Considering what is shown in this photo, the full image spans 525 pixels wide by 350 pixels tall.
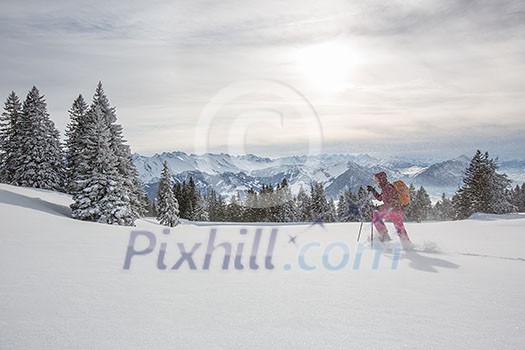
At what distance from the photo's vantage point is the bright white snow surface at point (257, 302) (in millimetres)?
3370

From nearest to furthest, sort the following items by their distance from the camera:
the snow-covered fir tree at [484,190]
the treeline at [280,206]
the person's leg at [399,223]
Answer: the person's leg at [399,223], the snow-covered fir tree at [484,190], the treeline at [280,206]

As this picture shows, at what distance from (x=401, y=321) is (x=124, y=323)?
3.21 m

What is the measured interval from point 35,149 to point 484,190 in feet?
170

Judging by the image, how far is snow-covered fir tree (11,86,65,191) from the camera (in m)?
35.1

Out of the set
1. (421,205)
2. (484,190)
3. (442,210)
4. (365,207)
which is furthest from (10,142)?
(442,210)

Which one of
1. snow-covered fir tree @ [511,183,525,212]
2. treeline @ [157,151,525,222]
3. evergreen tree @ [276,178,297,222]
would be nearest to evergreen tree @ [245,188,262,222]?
treeline @ [157,151,525,222]

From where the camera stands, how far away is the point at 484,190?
39031 mm

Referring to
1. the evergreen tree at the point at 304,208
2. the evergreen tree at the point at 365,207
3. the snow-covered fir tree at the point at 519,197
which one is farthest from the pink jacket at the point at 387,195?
the snow-covered fir tree at the point at 519,197

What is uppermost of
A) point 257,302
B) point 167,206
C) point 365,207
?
point 365,207

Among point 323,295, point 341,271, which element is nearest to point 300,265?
point 341,271

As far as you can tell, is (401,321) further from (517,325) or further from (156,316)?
(156,316)

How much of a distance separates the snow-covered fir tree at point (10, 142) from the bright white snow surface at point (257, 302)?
36122 millimetres

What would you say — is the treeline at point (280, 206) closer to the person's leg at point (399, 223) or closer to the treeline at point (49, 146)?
the treeline at point (49, 146)

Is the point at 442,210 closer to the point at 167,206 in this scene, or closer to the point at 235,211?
the point at 235,211
